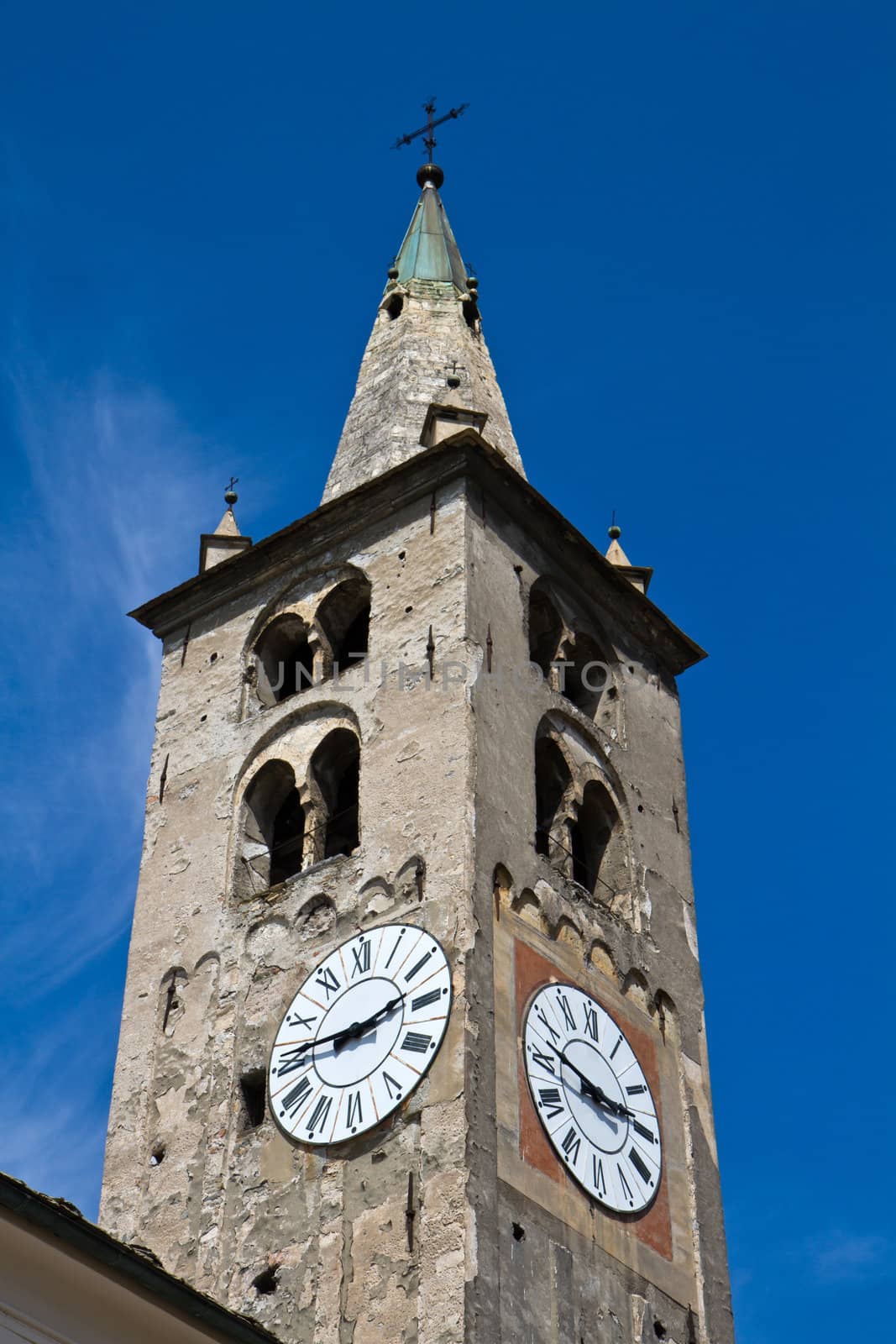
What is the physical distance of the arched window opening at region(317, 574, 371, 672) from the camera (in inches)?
1059

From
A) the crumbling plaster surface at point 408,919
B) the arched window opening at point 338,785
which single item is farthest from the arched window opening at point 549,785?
the arched window opening at point 338,785

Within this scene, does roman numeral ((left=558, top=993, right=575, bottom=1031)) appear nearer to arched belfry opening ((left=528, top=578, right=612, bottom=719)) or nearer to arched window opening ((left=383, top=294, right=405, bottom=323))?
arched belfry opening ((left=528, top=578, right=612, bottom=719))

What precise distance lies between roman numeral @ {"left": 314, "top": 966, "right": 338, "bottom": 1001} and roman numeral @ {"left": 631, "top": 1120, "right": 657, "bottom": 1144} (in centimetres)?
319

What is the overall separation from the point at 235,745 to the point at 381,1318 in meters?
7.84

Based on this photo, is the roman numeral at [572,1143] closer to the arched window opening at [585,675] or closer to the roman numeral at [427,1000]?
the roman numeral at [427,1000]

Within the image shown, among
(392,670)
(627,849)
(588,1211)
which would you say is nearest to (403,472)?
(392,670)

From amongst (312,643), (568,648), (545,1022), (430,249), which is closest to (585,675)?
(568,648)

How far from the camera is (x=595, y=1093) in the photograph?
2294 centimetres

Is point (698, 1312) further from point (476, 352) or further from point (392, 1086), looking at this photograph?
point (476, 352)

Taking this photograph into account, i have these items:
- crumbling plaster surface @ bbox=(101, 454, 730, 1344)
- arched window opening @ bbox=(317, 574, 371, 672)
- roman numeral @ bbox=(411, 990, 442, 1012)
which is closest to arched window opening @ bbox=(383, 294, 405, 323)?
crumbling plaster surface @ bbox=(101, 454, 730, 1344)

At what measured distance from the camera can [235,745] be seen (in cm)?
2638

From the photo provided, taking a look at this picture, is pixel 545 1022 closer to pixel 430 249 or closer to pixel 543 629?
pixel 543 629

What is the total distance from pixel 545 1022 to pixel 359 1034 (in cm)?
177

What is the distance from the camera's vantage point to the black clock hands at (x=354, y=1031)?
22.3 metres
